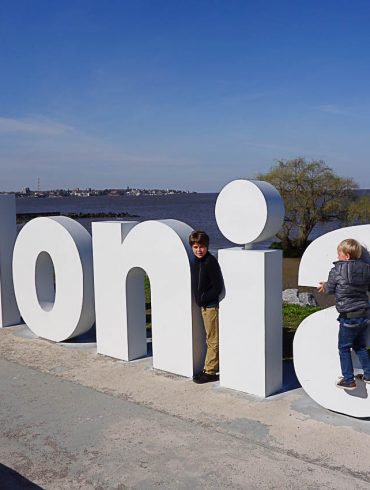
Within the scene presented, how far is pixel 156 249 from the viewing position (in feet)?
22.2

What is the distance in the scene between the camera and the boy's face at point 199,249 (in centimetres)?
624

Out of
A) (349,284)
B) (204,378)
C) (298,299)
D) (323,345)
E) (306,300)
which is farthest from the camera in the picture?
(298,299)

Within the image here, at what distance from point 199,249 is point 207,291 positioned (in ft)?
1.62

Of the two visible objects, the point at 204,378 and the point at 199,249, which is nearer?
the point at 199,249

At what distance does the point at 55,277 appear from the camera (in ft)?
26.6

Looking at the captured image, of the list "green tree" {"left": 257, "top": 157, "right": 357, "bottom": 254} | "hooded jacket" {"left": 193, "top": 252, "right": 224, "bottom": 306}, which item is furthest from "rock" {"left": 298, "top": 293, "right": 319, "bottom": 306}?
"green tree" {"left": 257, "top": 157, "right": 357, "bottom": 254}

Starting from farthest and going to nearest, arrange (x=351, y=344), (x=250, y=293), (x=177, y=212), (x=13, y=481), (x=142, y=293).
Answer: (x=177, y=212)
(x=142, y=293)
(x=250, y=293)
(x=351, y=344)
(x=13, y=481)

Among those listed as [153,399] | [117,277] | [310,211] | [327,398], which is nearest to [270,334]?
[327,398]

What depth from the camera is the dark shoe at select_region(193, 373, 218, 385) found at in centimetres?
635

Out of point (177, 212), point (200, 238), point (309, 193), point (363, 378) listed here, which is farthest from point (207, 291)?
point (177, 212)

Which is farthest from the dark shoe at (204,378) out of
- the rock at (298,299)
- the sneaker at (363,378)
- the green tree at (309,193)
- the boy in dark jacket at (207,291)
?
the green tree at (309,193)

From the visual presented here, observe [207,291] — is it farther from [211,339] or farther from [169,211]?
[169,211]

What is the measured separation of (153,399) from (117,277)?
6.52ft

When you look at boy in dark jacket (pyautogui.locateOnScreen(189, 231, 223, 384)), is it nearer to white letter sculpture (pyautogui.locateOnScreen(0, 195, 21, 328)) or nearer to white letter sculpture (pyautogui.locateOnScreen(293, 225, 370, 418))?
white letter sculpture (pyautogui.locateOnScreen(293, 225, 370, 418))
